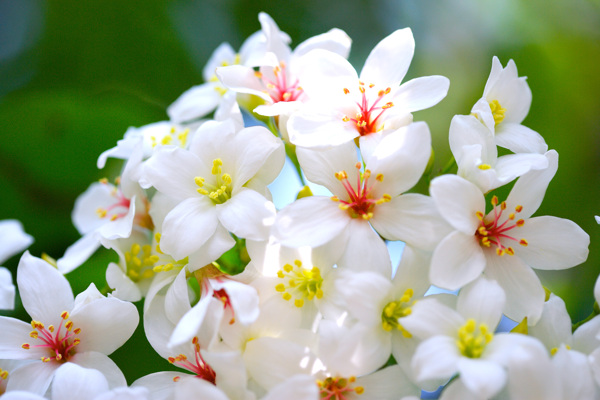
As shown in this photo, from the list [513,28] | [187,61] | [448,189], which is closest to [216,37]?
[187,61]

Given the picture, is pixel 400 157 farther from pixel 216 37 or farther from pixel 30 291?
pixel 216 37

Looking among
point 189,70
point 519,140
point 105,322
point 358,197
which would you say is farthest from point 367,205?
point 189,70

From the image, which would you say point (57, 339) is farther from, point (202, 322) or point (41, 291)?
point (202, 322)

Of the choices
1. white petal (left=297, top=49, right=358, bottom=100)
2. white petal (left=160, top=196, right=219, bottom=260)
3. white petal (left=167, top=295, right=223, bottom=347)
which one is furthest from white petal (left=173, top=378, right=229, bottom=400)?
white petal (left=297, top=49, right=358, bottom=100)

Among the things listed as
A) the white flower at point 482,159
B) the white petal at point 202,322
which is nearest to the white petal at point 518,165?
the white flower at point 482,159

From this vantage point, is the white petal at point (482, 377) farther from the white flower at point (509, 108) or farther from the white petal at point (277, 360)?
the white flower at point (509, 108)
